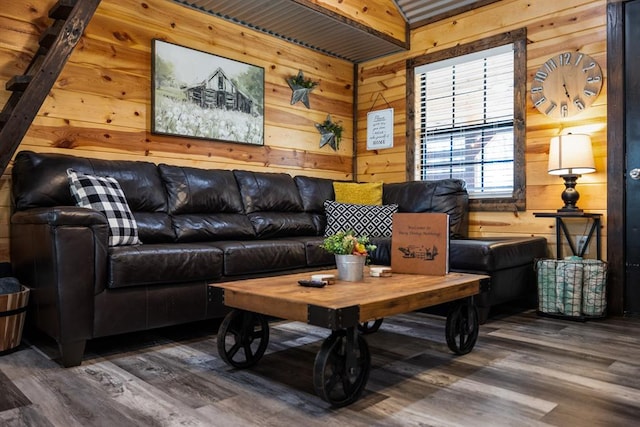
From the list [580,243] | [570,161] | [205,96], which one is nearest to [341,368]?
[570,161]

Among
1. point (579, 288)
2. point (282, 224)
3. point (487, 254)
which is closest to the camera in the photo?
point (487, 254)

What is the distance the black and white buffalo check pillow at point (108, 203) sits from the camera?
8.55ft

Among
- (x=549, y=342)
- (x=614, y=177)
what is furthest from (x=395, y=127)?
(x=549, y=342)

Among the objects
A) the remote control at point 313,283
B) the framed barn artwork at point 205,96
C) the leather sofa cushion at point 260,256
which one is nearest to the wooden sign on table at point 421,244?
the remote control at point 313,283

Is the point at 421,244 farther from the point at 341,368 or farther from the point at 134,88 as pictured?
the point at 134,88

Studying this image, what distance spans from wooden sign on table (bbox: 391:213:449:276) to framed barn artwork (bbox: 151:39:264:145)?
1.96 metres

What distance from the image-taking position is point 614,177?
10.9ft

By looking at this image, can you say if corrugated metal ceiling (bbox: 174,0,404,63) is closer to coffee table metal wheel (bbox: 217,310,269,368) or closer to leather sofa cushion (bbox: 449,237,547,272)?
leather sofa cushion (bbox: 449,237,547,272)

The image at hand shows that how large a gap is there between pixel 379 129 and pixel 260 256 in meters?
2.42

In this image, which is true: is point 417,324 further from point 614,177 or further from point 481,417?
point 614,177

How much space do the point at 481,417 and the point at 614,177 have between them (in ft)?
8.00

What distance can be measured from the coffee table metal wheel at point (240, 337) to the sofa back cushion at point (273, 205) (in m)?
1.39

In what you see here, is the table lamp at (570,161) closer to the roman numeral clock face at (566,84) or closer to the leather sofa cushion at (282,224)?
the roman numeral clock face at (566,84)

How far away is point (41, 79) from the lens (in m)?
2.62
